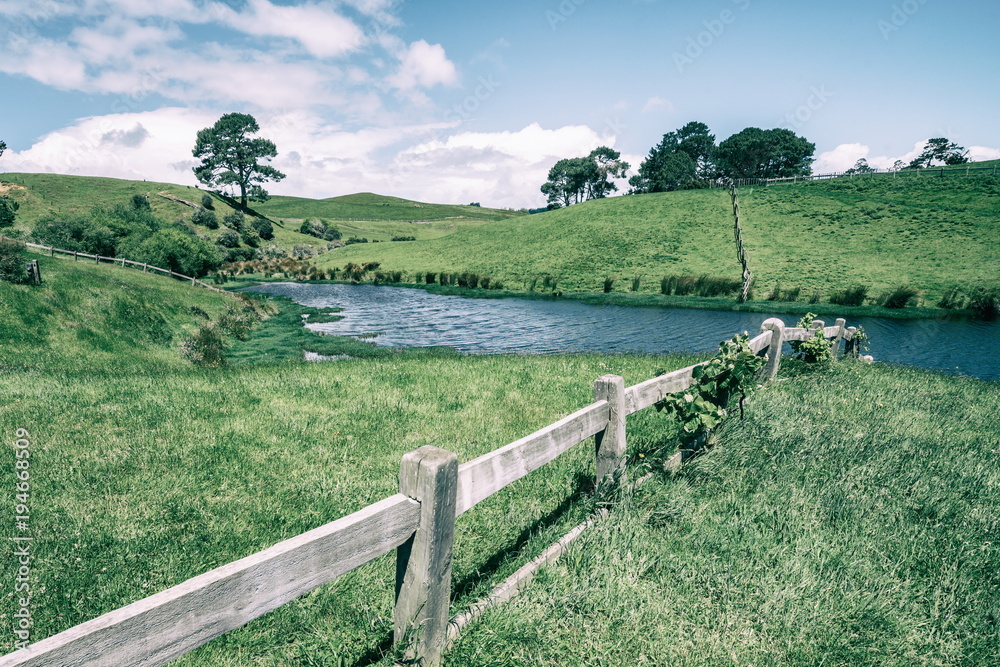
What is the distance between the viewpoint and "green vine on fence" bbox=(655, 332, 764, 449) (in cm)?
580

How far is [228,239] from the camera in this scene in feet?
263

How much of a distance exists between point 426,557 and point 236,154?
127 m

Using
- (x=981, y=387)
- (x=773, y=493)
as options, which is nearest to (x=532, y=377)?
(x=773, y=493)

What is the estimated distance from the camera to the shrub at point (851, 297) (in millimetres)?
34125

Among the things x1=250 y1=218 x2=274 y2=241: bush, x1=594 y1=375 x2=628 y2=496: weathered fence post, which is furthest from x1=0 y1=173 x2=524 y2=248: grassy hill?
x1=594 y1=375 x2=628 y2=496: weathered fence post

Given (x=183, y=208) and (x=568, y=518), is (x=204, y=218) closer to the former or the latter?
(x=183, y=208)

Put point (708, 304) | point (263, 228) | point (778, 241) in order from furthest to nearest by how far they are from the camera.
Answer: point (263, 228) → point (778, 241) → point (708, 304)

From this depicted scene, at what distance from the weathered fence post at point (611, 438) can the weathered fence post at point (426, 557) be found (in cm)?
232

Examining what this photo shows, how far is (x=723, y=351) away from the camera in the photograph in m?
6.15

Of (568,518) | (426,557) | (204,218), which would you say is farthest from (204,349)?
(204,218)

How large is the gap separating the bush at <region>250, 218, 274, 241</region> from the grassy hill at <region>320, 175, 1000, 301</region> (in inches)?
1098

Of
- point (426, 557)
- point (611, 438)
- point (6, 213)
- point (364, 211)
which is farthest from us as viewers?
point (364, 211)
